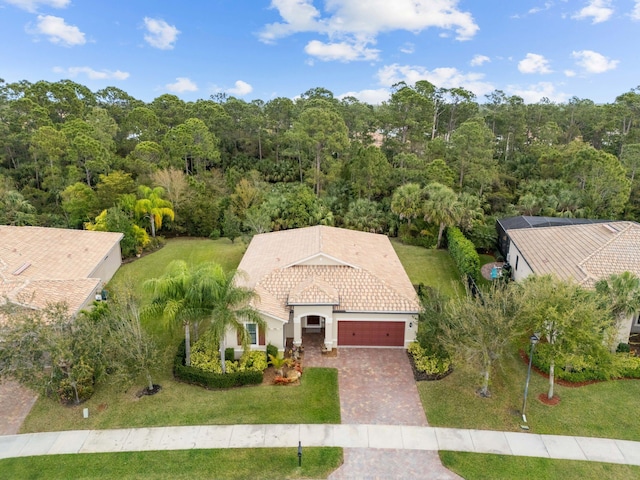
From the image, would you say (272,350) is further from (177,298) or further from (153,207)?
(153,207)

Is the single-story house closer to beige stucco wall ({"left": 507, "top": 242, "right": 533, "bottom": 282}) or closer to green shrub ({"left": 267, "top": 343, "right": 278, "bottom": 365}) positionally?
beige stucco wall ({"left": 507, "top": 242, "right": 533, "bottom": 282})

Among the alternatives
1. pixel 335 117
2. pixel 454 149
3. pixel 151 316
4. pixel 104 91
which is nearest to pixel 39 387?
pixel 151 316

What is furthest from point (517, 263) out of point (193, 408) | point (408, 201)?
point (193, 408)

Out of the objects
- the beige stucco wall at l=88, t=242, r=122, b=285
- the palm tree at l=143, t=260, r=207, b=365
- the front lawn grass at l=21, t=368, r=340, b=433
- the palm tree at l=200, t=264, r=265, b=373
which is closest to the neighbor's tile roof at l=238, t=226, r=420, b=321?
the palm tree at l=200, t=264, r=265, b=373

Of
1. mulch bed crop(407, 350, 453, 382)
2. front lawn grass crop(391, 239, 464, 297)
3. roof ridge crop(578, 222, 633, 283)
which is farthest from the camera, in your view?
front lawn grass crop(391, 239, 464, 297)

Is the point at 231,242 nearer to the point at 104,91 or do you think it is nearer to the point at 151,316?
the point at 151,316

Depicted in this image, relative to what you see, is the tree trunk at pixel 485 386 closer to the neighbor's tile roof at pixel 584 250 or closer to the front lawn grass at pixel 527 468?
the front lawn grass at pixel 527 468

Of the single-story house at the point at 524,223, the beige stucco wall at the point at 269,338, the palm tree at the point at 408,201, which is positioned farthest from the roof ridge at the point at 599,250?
the beige stucco wall at the point at 269,338
